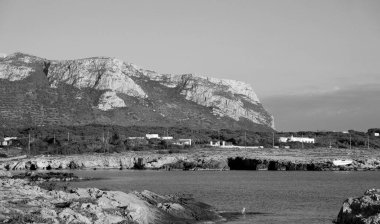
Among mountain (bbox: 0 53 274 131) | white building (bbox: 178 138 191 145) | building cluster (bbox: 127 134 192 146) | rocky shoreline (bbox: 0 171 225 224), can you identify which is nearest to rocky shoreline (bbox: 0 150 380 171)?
building cluster (bbox: 127 134 192 146)

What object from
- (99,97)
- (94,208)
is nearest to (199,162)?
(99,97)

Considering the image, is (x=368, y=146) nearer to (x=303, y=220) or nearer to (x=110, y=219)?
(x=303, y=220)

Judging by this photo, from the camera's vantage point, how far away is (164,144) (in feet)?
480

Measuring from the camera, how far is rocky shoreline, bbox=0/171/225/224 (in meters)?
28.6

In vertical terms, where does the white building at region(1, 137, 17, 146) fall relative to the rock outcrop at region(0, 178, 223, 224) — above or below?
above

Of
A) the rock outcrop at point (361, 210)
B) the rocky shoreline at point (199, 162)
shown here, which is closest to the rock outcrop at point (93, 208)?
the rock outcrop at point (361, 210)

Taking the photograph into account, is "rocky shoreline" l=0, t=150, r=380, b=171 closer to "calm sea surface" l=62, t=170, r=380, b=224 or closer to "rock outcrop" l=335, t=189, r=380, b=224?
"calm sea surface" l=62, t=170, r=380, b=224

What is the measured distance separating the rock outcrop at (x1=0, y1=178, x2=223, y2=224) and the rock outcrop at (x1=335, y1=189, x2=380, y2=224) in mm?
10219

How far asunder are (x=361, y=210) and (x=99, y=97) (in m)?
145

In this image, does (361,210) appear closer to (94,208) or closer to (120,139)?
(94,208)

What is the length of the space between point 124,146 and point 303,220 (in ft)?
336

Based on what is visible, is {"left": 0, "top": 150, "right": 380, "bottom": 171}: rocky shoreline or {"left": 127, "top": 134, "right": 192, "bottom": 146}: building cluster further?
{"left": 127, "top": 134, "right": 192, "bottom": 146}: building cluster

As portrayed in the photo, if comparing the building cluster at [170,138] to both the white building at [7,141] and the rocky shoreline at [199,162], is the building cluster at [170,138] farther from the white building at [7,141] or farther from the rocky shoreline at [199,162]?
the white building at [7,141]

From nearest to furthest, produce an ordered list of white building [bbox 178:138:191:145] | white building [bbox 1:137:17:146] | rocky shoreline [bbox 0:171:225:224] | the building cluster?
1. rocky shoreline [bbox 0:171:225:224]
2. white building [bbox 1:137:17:146]
3. the building cluster
4. white building [bbox 178:138:191:145]
